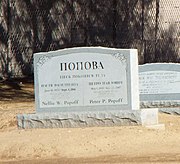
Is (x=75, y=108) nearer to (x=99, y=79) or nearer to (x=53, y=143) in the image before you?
(x=99, y=79)

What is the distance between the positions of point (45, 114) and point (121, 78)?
Answer: 1531mm

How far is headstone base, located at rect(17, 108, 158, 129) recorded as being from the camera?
444 inches

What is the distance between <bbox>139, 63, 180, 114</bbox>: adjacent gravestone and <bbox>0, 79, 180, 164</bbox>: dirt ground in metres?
2.73

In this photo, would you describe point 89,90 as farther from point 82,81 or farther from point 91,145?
point 91,145

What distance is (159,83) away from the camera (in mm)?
14617

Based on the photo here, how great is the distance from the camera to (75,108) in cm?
1180

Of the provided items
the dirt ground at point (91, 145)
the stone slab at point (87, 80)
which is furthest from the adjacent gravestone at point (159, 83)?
the stone slab at point (87, 80)

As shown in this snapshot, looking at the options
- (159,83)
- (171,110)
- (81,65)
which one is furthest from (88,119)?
(159,83)

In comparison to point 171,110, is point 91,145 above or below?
below

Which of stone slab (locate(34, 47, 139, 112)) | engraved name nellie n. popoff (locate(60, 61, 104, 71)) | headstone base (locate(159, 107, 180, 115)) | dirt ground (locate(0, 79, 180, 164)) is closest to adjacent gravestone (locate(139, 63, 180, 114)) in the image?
headstone base (locate(159, 107, 180, 115))

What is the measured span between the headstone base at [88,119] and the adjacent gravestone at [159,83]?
3.02 metres

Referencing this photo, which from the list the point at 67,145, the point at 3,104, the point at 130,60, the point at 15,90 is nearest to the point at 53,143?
the point at 67,145

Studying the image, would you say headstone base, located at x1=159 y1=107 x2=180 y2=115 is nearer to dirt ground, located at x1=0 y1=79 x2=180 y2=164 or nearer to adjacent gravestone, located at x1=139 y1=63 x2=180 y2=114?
adjacent gravestone, located at x1=139 y1=63 x2=180 y2=114

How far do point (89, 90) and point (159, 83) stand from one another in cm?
333
